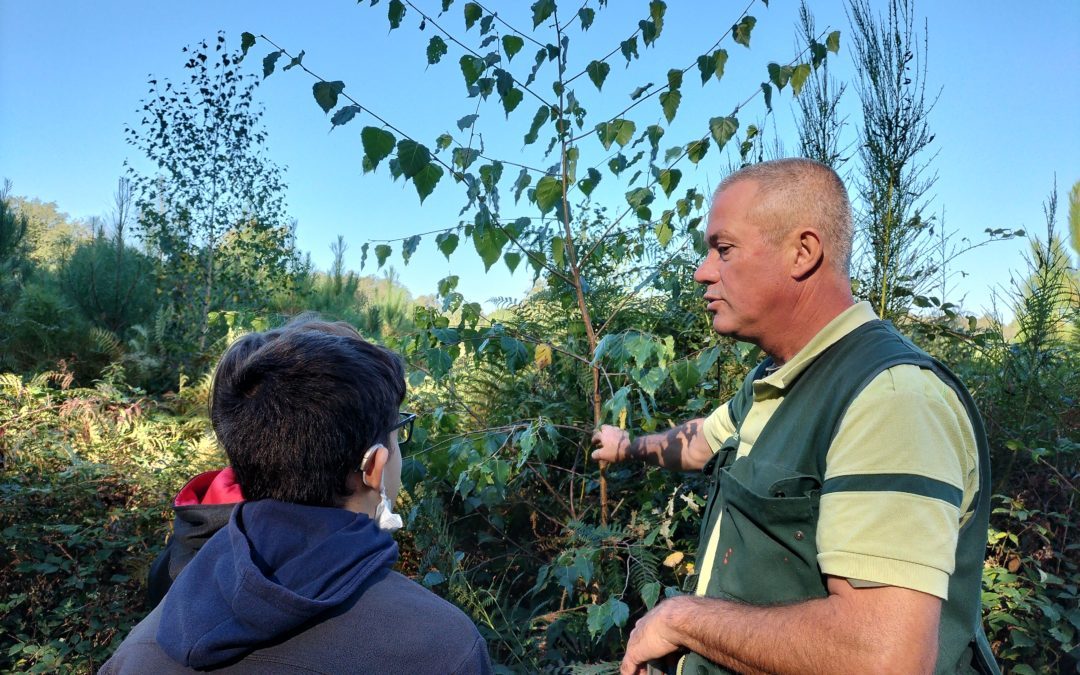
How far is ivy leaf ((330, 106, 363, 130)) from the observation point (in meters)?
2.62

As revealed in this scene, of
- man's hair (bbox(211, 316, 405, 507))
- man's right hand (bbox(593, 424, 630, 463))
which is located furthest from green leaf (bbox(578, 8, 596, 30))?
man's hair (bbox(211, 316, 405, 507))

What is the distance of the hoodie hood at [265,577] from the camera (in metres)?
1.13

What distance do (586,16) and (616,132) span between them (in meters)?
0.47

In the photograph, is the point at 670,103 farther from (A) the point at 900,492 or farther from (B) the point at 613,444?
(A) the point at 900,492

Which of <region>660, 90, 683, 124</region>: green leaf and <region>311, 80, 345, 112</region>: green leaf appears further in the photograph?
<region>660, 90, 683, 124</region>: green leaf

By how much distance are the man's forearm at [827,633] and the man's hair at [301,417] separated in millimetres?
816

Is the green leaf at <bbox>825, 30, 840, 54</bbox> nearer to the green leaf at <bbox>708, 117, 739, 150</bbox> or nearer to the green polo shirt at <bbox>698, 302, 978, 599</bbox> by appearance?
the green leaf at <bbox>708, 117, 739, 150</bbox>

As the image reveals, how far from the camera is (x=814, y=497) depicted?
59.7 inches

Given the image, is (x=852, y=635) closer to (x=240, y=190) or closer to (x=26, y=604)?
(x=26, y=604)

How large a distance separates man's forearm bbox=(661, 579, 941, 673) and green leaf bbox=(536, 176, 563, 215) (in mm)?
1854

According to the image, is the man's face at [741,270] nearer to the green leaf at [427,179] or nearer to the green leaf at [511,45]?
the green leaf at [427,179]

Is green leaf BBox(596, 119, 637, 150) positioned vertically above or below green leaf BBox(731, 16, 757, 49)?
below

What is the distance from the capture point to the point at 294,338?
4.49 feet

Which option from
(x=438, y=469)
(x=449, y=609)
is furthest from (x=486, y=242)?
(x=449, y=609)
